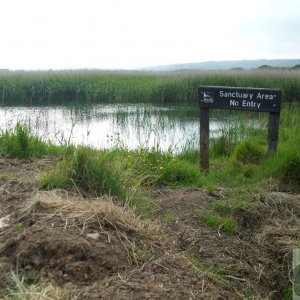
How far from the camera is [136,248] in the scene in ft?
10.2

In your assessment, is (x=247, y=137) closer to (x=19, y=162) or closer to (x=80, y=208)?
(x=19, y=162)

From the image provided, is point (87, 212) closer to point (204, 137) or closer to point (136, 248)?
point (136, 248)

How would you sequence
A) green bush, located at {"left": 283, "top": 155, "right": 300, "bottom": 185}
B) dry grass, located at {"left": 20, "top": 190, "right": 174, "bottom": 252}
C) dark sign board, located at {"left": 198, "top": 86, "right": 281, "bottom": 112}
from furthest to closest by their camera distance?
1. dark sign board, located at {"left": 198, "top": 86, "right": 281, "bottom": 112}
2. green bush, located at {"left": 283, "top": 155, "right": 300, "bottom": 185}
3. dry grass, located at {"left": 20, "top": 190, "right": 174, "bottom": 252}

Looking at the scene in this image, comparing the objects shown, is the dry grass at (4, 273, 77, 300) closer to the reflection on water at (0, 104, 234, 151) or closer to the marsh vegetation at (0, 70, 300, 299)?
the marsh vegetation at (0, 70, 300, 299)

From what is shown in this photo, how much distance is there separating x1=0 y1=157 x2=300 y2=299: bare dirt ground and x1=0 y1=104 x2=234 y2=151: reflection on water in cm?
450

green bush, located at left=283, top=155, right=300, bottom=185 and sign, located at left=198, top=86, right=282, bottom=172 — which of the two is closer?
green bush, located at left=283, top=155, right=300, bottom=185

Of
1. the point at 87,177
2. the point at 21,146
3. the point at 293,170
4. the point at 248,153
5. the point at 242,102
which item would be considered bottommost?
the point at 248,153

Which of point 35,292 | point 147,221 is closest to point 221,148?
point 147,221

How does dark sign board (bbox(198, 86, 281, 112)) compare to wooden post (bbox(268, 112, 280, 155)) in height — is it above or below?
above

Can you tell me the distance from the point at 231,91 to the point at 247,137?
2.92 meters

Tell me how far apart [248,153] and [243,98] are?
4.45 ft

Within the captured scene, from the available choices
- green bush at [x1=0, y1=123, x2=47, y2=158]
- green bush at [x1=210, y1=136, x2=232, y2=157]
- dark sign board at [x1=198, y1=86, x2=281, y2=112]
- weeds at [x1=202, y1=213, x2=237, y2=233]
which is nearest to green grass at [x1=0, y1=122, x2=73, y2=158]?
green bush at [x1=0, y1=123, x2=47, y2=158]

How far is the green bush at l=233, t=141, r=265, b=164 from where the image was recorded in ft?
23.1

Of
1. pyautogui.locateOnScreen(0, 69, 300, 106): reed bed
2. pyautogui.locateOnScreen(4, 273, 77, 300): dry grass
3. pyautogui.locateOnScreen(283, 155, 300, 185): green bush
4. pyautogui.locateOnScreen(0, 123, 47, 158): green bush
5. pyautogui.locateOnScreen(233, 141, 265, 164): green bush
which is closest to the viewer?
pyautogui.locateOnScreen(4, 273, 77, 300): dry grass
